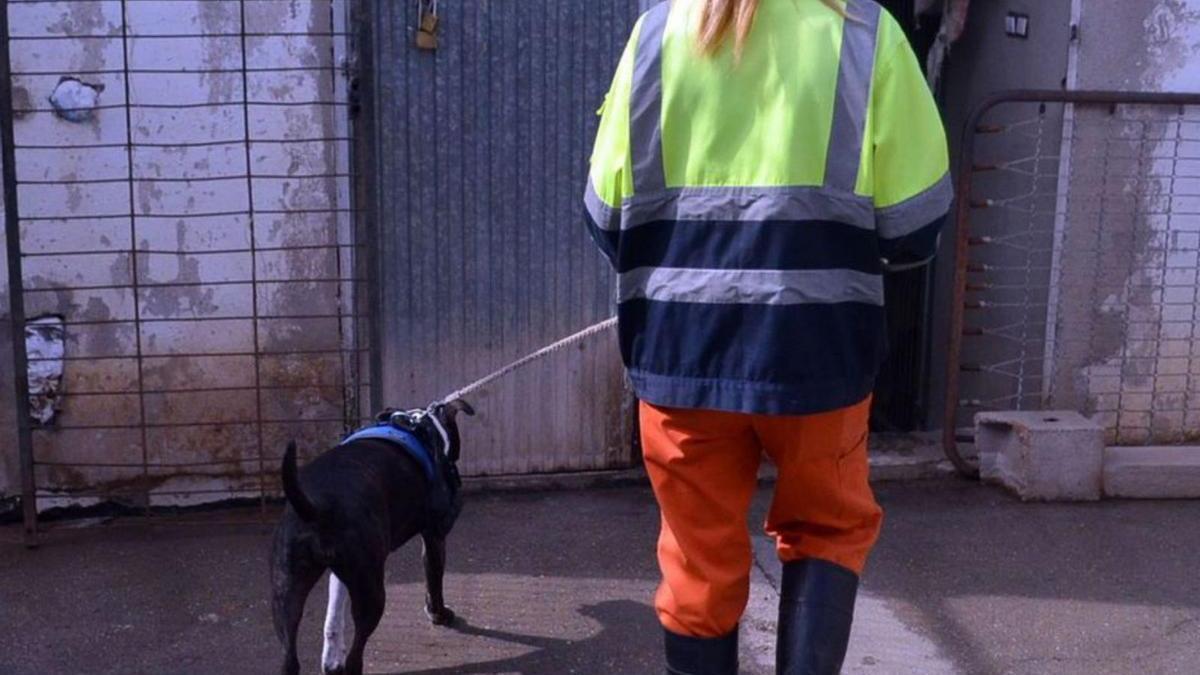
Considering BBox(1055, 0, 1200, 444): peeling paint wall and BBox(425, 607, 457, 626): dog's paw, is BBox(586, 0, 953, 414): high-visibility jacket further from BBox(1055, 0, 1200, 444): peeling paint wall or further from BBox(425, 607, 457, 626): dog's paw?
BBox(1055, 0, 1200, 444): peeling paint wall

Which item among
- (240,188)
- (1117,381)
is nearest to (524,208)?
(240,188)

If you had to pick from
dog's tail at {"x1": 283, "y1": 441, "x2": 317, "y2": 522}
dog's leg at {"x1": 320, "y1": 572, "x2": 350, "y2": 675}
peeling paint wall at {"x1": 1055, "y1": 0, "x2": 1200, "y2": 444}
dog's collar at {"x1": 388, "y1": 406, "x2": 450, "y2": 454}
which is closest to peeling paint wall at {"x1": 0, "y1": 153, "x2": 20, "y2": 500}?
dog's collar at {"x1": 388, "y1": 406, "x2": 450, "y2": 454}

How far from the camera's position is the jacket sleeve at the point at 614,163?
2.97 m

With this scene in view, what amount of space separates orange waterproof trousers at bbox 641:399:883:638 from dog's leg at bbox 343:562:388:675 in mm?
992

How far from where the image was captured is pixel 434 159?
574 centimetres

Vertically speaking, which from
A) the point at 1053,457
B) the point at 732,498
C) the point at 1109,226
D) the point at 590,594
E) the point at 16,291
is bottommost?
the point at 590,594

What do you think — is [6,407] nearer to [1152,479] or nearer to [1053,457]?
[1053,457]

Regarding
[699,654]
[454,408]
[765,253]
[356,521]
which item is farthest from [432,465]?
[765,253]

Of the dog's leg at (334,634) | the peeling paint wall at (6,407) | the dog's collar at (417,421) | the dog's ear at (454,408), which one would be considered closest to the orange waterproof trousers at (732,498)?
the dog's leg at (334,634)

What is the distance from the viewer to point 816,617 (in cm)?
307

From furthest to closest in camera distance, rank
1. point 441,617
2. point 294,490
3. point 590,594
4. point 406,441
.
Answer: point 590,594
point 441,617
point 406,441
point 294,490

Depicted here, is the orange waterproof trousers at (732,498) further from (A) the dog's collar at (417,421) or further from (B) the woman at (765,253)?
(A) the dog's collar at (417,421)

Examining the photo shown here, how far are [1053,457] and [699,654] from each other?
123 inches

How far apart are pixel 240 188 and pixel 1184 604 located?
3802 mm
